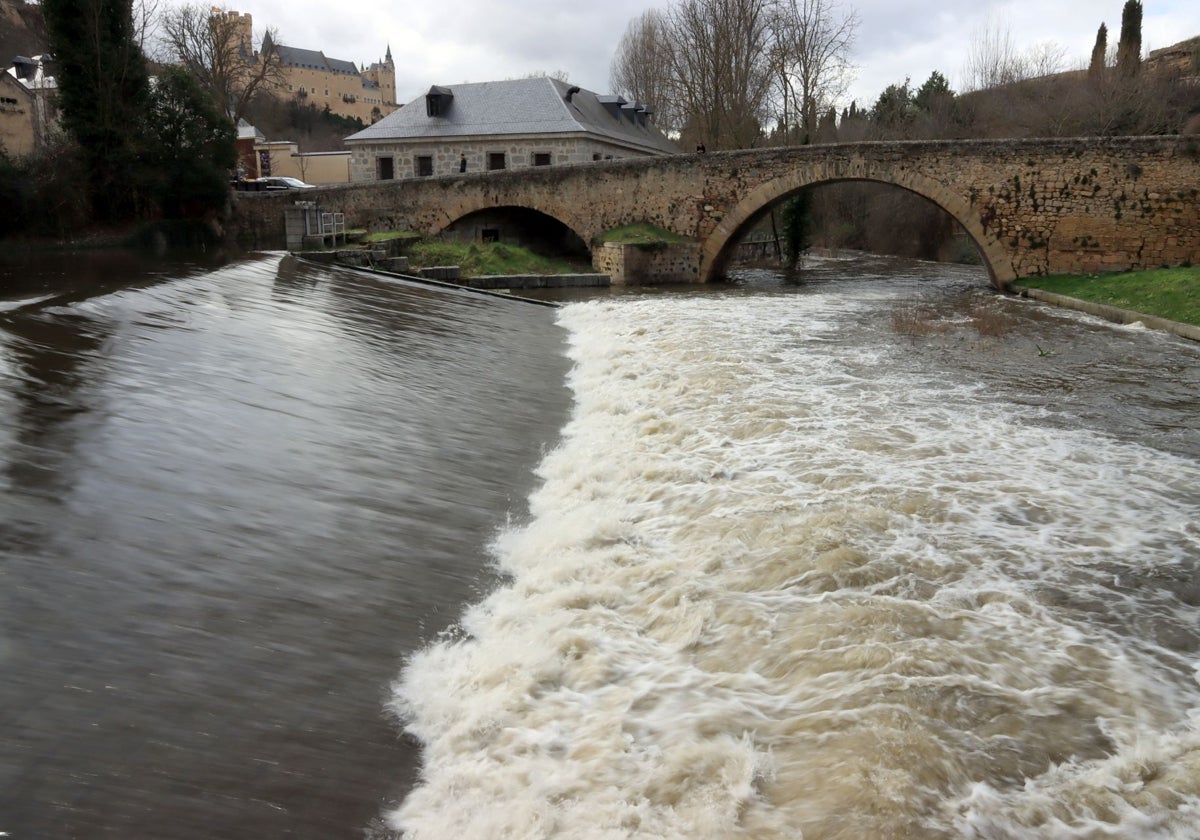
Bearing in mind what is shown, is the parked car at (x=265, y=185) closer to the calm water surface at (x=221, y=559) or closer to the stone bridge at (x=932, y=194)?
the stone bridge at (x=932, y=194)

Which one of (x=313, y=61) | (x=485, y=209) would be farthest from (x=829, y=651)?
(x=313, y=61)

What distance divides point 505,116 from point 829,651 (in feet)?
114

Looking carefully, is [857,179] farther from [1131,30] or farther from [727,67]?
[1131,30]

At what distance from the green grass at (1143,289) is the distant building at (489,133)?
19.9 m

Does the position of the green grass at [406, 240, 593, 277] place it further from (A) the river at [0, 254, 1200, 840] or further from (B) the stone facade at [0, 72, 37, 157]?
(B) the stone facade at [0, 72, 37, 157]

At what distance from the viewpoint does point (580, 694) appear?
3.65 m

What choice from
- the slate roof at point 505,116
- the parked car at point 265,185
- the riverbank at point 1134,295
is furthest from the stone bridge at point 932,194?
the parked car at point 265,185

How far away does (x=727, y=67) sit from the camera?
3189 centimetres

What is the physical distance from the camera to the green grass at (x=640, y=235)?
77.1ft

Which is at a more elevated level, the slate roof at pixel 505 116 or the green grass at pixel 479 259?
the slate roof at pixel 505 116

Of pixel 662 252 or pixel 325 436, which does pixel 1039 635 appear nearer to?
pixel 325 436

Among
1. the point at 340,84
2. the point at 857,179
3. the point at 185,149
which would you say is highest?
the point at 340,84

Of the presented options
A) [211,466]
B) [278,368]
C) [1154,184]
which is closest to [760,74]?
[1154,184]

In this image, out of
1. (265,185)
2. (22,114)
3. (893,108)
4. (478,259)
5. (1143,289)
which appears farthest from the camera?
(893,108)
